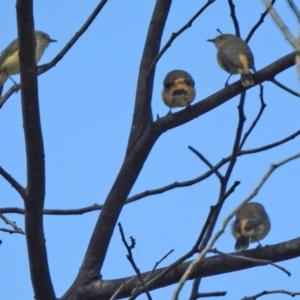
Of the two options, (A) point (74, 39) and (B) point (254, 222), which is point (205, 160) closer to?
(A) point (74, 39)

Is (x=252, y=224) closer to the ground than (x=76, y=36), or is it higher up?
closer to the ground

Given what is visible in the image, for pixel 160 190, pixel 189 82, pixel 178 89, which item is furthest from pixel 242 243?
pixel 189 82

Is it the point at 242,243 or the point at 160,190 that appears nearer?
the point at 160,190

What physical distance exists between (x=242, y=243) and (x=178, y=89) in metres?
1.76

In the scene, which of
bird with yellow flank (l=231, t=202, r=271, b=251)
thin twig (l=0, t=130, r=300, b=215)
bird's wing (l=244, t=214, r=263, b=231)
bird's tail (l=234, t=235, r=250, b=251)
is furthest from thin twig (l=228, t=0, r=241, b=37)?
bird's wing (l=244, t=214, r=263, b=231)

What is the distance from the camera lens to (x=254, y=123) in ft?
12.9

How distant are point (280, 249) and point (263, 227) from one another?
2.75 meters

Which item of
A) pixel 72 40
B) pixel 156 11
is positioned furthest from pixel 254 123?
pixel 156 11

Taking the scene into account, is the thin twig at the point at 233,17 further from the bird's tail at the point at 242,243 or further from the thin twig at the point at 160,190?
the bird's tail at the point at 242,243

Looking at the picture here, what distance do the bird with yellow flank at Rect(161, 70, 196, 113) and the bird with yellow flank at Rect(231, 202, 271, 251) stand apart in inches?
45.3

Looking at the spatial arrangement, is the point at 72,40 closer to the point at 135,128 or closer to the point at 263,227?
the point at 135,128

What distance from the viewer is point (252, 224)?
269 inches

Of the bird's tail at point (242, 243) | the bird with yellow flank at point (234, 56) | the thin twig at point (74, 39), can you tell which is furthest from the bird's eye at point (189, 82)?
the thin twig at point (74, 39)

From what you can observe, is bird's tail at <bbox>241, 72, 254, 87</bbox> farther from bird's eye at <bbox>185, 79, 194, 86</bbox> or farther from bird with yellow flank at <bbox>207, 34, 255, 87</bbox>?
bird's eye at <bbox>185, 79, 194, 86</bbox>
